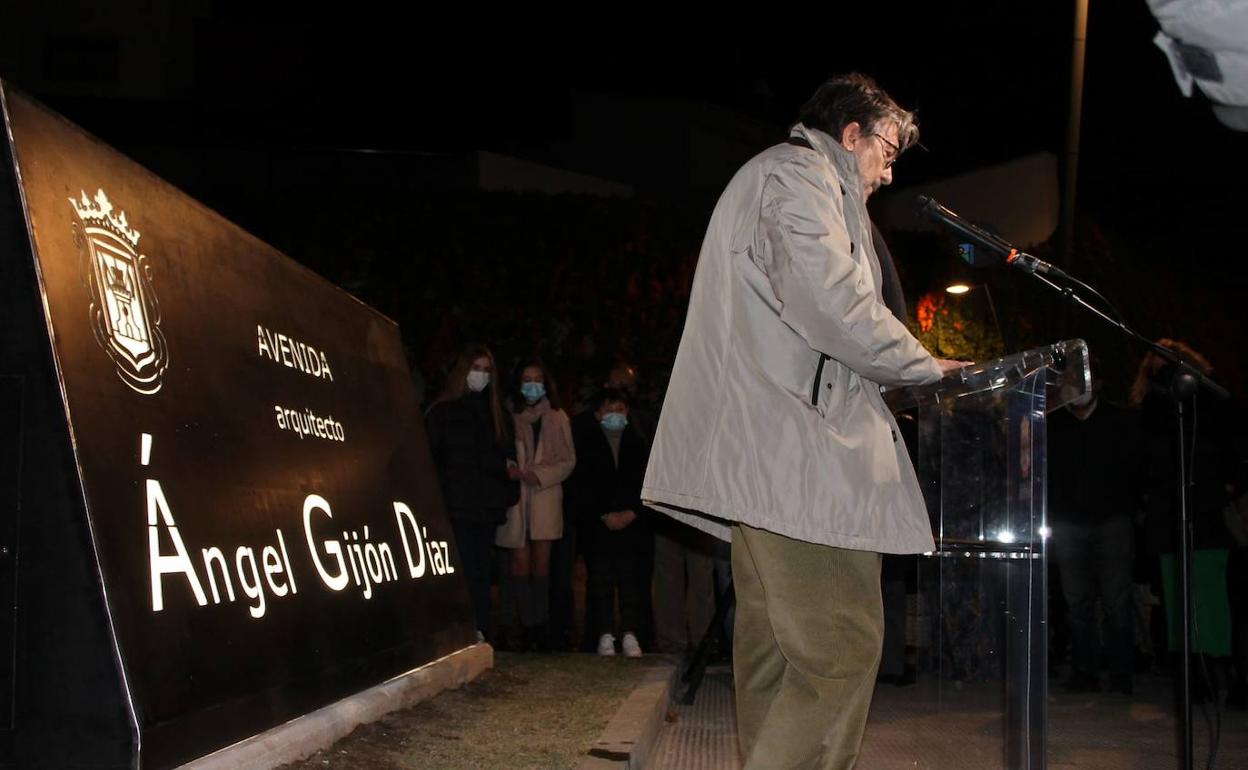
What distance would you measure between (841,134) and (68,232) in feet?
6.58

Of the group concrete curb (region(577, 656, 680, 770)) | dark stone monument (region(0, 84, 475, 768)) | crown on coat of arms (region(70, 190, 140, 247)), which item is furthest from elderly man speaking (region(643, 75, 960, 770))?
crown on coat of arms (region(70, 190, 140, 247))

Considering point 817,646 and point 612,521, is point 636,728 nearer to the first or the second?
point 817,646

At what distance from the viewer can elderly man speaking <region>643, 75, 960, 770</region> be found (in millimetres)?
3066

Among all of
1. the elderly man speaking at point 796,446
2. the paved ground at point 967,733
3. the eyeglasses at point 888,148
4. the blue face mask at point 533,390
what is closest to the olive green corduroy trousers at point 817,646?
the elderly man speaking at point 796,446

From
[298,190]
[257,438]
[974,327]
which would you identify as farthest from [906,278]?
[257,438]

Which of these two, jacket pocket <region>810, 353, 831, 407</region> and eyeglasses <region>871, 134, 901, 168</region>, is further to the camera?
eyeglasses <region>871, 134, 901, 168</region>

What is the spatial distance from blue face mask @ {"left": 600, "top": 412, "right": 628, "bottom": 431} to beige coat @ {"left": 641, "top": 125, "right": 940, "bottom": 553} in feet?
21.5

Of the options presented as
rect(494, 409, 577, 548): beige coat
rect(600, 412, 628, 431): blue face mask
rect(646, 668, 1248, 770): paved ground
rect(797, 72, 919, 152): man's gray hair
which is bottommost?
rect(646, 668, 1248, 770): paved ground

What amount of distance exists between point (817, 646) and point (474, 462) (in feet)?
19.6

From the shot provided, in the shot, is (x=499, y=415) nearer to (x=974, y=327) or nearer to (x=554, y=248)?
(x=554, y=248)

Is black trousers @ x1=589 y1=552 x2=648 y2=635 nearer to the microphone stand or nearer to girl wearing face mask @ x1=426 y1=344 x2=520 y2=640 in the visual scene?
girl wearing face mask @ x1=426 y1=344 x2=520 y2=640

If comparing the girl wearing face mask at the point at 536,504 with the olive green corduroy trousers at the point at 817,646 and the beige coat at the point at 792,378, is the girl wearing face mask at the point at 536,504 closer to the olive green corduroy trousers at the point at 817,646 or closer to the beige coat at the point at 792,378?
the beige coat at the point at 792,378

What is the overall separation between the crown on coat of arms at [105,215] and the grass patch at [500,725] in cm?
162

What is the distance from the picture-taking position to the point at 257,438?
4426mm
